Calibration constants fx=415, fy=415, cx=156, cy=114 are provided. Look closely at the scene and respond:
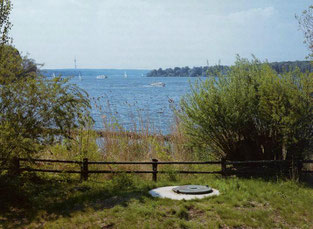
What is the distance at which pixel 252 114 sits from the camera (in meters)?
11.8

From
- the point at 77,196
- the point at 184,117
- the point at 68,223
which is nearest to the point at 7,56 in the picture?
the point at 77,196

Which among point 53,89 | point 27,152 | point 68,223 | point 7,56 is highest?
point 7,56

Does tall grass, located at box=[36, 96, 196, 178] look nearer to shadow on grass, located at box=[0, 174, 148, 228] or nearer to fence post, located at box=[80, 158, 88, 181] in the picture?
fence post, located at box=[80, 158, 88, 181]

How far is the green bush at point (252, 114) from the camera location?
11.2 metres

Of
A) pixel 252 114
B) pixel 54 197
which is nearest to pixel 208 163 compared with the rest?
pixel 252 114

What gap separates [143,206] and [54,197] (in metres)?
2.46

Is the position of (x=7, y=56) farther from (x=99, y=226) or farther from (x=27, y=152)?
(x=99, y=226)

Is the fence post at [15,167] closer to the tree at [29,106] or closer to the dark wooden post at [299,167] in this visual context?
the tree at [29,106]

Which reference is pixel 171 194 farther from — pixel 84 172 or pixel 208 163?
pixel 84 172

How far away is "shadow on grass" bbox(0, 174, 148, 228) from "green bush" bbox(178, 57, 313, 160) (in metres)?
2.99

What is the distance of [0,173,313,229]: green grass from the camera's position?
24.4 ft

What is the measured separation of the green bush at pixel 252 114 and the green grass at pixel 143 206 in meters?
1.71

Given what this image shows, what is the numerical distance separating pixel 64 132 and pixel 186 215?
3.84 meters

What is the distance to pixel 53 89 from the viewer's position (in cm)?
970
